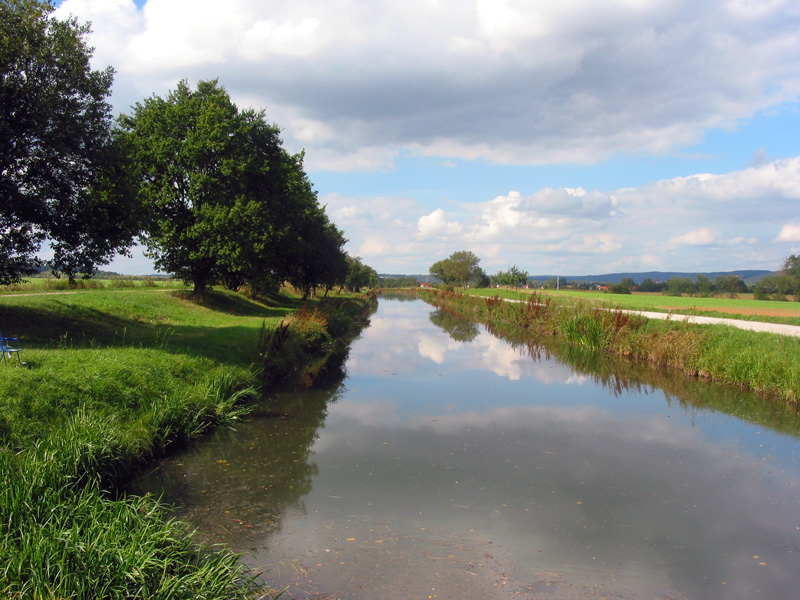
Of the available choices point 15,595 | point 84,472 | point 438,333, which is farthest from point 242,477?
point 438,333

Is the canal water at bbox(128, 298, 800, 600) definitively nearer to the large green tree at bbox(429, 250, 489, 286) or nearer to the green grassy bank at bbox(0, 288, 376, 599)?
the green grassy bank at bbox(0, 288, 376, 599)

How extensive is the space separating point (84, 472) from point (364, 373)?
481 inches

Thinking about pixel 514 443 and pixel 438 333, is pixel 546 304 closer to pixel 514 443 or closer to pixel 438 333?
pixel 438 333

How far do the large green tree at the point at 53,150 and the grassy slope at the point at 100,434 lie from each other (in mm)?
2393

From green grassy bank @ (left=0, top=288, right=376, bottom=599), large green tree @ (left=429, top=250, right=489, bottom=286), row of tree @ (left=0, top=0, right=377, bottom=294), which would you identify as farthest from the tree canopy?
large green tree @ (left=429, top=250, right=489, bottom=286)

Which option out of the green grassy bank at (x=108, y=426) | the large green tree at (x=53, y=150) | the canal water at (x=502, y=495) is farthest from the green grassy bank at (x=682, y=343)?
the large green tree at (x=53, y=150)

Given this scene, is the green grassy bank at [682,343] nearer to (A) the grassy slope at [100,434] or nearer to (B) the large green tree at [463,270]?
(A) the grassy slope at [100,434]

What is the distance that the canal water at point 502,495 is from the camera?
5758 millimetres

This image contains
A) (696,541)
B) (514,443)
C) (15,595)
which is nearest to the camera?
(15,595)

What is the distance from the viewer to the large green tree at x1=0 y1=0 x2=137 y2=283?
487 inches

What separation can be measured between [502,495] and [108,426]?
243 inches

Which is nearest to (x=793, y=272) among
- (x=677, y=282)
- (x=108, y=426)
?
(x=677, y=282)

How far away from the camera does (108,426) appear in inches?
328

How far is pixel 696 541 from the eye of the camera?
262 inches
